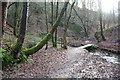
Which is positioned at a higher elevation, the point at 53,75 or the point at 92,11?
the point at 92,11

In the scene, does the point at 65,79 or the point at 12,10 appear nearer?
the point at 65,79

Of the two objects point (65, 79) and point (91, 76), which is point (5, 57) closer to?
point (65, 79)

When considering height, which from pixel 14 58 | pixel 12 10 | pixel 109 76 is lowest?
pixel 109 76

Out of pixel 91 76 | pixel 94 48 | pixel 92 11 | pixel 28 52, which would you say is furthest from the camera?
pixel 92 11

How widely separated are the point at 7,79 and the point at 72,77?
9.88ft

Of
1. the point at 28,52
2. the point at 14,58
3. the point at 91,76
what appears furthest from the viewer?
the point at 28,52

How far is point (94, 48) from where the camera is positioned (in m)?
24.7

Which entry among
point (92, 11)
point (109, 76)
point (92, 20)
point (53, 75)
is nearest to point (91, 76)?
point (109, 76)

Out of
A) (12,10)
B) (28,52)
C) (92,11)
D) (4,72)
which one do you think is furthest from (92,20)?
(4,72)

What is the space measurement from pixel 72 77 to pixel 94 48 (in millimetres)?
15900

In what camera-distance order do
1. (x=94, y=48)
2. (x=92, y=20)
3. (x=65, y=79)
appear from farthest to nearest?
(x=92, y=20) → (x=94, y=48) → (x=65, y=79)

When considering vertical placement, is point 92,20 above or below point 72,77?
above

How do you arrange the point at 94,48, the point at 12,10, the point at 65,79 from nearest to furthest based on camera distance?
the point at 65,79
the point at 94,48
the point at 12,10

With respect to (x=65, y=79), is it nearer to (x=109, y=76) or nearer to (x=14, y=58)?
(x=109, y=76)
